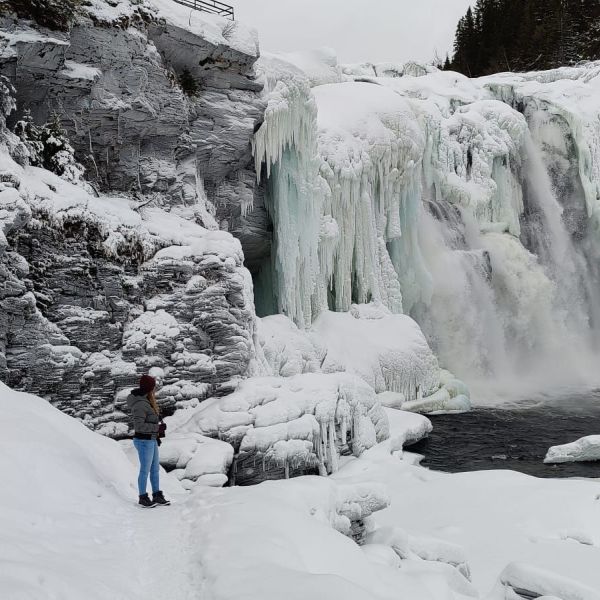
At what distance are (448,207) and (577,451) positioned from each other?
13590 mm

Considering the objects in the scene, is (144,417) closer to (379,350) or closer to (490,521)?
(490,521)

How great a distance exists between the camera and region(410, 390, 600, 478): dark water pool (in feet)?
45.5

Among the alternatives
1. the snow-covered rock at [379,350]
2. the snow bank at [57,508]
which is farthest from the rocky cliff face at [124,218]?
the snow-covered rock at [379,350]

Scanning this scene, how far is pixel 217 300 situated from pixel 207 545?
7.41m

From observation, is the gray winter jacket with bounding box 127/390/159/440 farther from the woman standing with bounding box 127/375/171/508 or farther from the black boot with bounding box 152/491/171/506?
the black boot with bounding box 152/491/171/506

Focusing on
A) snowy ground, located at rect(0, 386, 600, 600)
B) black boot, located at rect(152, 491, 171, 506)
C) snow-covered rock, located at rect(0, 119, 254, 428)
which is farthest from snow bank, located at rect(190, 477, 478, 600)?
snow-covered rock, located at rect(0, 119, 254, 428)

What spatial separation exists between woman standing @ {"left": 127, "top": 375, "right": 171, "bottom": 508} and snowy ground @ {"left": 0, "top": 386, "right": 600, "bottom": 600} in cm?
32

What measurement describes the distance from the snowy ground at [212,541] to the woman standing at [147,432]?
0.32m

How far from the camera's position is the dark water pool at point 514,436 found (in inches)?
547

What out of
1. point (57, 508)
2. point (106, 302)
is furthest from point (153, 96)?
point (57, 508)

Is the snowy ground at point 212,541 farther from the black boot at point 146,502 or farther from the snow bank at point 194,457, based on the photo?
the snow bank at point 194,457

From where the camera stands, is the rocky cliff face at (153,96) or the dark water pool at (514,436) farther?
the dark water pool at (514,436)

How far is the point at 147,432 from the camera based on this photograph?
6.41 metres

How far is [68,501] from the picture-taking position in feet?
17.0
